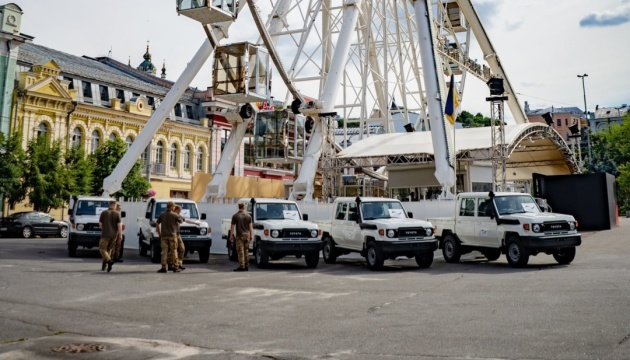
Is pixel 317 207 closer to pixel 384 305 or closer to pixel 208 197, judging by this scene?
pixel 208 197

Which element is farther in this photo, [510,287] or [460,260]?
[460,260]

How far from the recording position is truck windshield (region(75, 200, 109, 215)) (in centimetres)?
1961

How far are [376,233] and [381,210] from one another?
1507mm

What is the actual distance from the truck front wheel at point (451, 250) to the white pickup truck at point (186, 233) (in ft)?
25.3

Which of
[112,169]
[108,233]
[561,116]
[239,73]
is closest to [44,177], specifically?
[112,169]

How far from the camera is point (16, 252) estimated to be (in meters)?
19.7

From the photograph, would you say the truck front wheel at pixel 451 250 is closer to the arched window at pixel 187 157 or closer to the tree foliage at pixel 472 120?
the arched window at pixel 187 157

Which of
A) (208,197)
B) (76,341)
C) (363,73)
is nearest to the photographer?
(76,341)

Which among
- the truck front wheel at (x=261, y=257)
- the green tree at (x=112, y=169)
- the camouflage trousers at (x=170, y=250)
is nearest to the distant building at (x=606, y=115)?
the green tree at (x=112, y=169)

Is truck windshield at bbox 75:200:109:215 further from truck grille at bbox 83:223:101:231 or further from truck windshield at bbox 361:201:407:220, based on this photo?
truck windshield at bbox 361:201:407:220

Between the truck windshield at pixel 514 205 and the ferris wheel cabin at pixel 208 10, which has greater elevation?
the ferris wheel cabin at pixel 208 10

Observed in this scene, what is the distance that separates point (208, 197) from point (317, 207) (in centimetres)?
903

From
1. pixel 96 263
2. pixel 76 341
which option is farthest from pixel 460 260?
pixel 76 341

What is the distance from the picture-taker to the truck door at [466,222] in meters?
16.1
